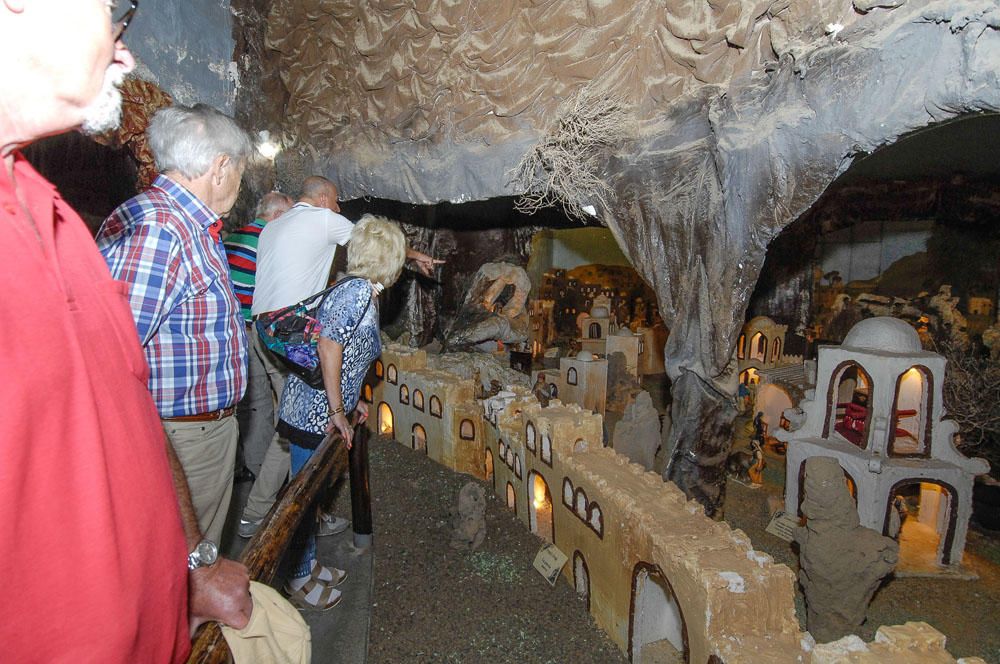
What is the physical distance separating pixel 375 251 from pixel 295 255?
63cm

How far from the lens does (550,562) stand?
4156 millimetres

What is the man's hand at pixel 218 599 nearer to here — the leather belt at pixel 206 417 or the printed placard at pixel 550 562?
the leather belt at pixel 206 417

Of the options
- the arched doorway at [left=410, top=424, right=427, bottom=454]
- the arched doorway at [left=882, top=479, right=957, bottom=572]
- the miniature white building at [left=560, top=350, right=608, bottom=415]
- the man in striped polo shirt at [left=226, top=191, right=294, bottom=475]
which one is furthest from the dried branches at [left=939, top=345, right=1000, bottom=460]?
the man in striped polo shirt at [left=226, top=191, right=294, bottom=475]

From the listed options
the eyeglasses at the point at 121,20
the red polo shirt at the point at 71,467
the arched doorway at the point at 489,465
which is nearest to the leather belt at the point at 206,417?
the red polo shirt at the point at 71,467

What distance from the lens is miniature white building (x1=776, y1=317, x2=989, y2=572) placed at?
524cm

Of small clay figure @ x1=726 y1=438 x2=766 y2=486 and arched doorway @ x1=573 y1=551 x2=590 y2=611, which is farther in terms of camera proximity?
small clay figure @ x1=726 y1=438 x2=766 y2=486

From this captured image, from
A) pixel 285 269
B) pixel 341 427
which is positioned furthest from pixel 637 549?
pixel 285 269

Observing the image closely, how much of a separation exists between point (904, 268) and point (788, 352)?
11.3 feet

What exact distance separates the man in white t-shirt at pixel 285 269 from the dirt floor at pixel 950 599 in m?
4.32

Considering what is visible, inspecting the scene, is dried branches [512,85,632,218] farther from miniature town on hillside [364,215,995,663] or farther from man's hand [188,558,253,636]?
man's hand [188,558,253,636]

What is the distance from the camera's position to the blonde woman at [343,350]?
2865 mm

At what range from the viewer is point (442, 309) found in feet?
37.0

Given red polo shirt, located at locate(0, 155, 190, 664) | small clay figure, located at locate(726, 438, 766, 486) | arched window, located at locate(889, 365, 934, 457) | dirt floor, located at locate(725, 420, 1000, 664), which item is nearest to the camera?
red polo shirt, located at locate(0, 155, 190, 664)

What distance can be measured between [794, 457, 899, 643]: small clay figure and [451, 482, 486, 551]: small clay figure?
2.50 m
